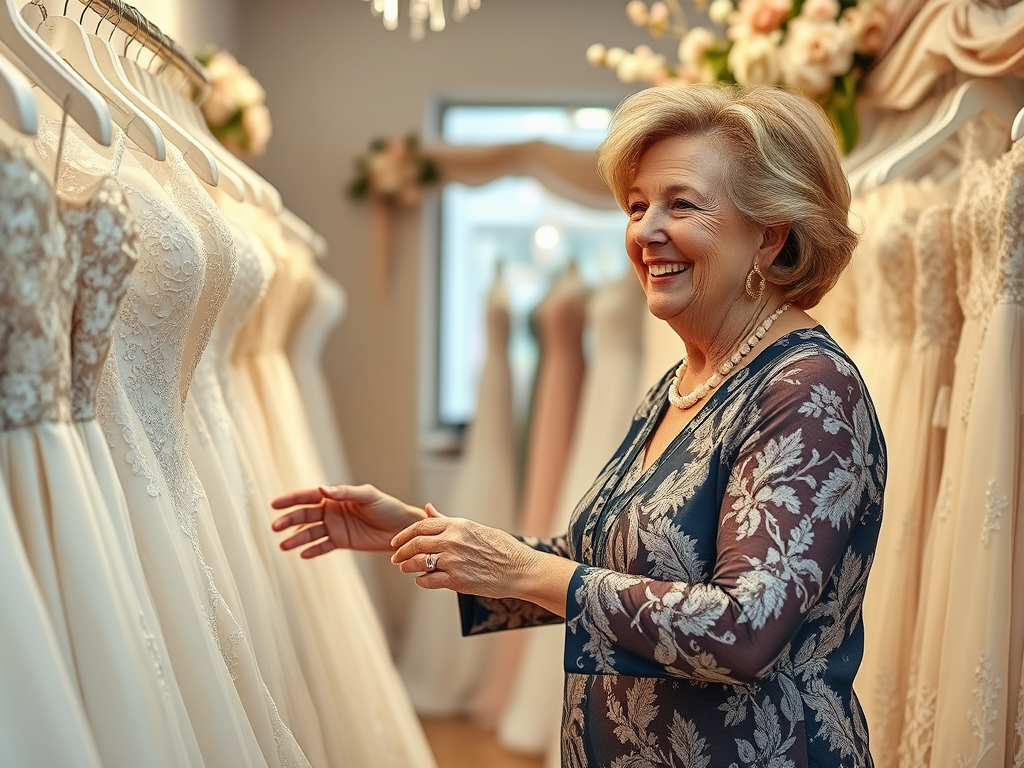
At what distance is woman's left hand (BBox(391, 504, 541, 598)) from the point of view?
1319mm

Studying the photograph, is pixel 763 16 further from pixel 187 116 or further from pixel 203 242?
pixel 203 242

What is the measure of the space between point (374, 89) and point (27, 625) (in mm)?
3691

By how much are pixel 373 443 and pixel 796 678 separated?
3.41 meters

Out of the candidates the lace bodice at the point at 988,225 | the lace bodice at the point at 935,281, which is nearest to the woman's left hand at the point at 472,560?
the lace bodice at the point at 988,225

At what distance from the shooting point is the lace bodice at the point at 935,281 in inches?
76.1

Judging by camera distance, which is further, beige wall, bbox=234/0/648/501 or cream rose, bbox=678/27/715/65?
beige wall, bbox=234/0/648/501

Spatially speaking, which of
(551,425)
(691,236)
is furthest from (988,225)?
(551,425)

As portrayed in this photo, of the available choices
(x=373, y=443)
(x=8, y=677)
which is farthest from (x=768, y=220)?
(x=373, y=443)

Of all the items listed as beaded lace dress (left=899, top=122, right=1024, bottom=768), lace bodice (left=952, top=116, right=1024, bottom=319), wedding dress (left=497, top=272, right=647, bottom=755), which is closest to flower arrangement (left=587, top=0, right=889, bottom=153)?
lace bodice (left=952, top=116, right=1024, bottom=319)

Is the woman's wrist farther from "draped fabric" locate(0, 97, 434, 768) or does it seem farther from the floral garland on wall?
the floral garland on wall

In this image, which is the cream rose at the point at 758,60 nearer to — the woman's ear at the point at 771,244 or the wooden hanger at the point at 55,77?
the woman's ear at the point at 771,244

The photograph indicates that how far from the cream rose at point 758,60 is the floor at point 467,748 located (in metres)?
2.31

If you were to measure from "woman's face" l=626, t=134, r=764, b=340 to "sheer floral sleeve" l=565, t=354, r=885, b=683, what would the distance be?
173 mm

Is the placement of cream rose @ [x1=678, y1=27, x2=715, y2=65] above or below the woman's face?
above
